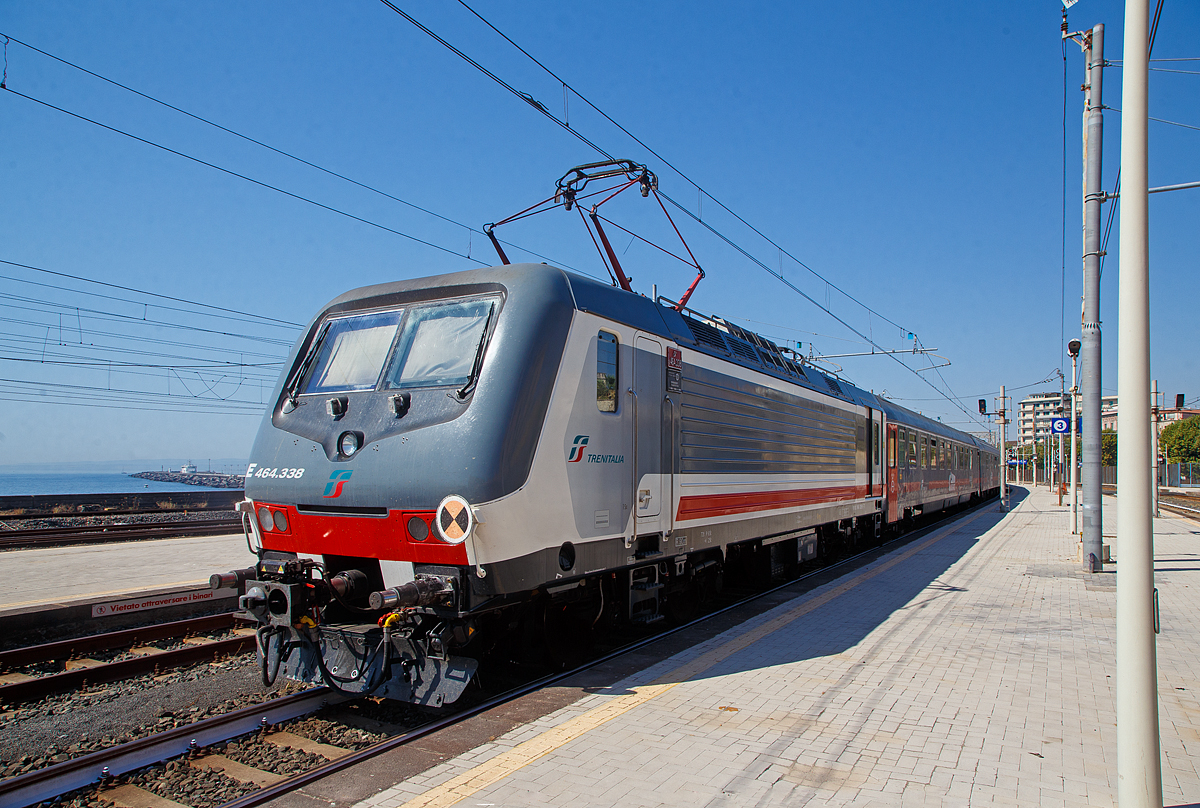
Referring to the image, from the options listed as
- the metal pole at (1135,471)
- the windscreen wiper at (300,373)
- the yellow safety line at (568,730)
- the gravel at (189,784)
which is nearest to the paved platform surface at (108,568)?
the windscreen wiper at (300,373)

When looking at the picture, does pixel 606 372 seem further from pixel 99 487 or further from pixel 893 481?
pixel 99 487

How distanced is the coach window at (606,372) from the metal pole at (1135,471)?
→ 3619 mm

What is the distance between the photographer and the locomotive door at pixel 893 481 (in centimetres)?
1688

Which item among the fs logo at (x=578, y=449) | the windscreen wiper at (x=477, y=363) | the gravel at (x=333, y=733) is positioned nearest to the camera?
the gravel at (x=333, y=733)

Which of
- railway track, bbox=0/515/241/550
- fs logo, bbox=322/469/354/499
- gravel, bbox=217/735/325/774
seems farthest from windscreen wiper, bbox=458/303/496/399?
railway track, bbox=0/515/241/550

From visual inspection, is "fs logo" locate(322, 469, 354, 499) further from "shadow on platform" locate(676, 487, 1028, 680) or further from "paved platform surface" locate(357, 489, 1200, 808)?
"shadow on platform" locate(676, 487, 1028, 680)

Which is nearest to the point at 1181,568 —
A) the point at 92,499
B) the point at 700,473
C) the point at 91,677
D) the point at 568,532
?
the point at 700,473

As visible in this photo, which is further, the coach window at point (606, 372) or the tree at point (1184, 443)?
the tree at point (1184, 443)

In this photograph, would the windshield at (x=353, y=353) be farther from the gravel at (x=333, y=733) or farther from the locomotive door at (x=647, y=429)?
the gravel at (x=333, y=733)

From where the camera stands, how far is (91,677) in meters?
6.47

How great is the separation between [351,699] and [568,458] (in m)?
2.59

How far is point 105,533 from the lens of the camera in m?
17.4

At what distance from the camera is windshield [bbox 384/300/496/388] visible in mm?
5648

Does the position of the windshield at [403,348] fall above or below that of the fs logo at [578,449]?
above
